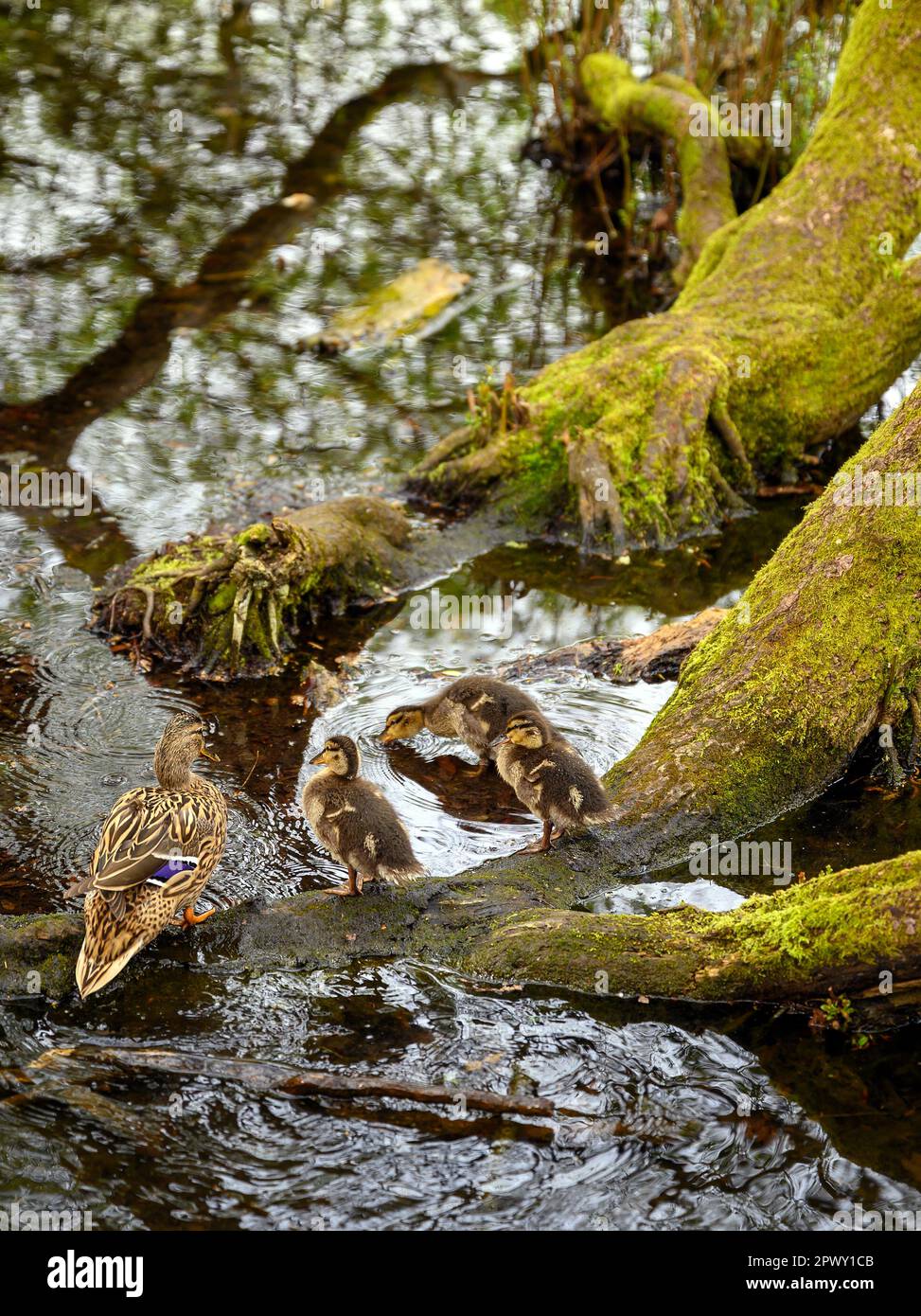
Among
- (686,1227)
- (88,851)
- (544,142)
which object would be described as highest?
(544,142)

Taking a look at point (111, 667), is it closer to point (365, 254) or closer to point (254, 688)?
point (254, 688)

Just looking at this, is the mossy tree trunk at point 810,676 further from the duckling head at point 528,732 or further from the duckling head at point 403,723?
the duckling head at point 403,723

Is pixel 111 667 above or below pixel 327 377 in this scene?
below

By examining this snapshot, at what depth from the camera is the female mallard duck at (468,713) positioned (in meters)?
7.79

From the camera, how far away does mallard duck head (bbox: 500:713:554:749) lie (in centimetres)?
673

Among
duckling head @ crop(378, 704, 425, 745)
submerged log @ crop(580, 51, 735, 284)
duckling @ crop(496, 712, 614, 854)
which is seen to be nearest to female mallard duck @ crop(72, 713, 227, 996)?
duckling @ crop(496, 712, 614, 854)

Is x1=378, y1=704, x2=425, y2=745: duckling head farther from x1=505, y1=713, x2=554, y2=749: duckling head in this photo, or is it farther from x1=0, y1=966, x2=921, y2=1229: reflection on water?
x1=0, y1=966, x2=921, y2=1229: reflection on water

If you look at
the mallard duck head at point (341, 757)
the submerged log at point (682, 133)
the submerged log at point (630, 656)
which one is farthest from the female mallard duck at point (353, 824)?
the submerged log at point (682, 133)

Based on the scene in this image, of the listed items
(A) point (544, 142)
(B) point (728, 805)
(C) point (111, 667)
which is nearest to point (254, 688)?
(C) point (111, 667)

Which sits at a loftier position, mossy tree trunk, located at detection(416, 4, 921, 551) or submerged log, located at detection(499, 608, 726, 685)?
mossy tree trunk, located at detection(416, 4, 921, 551)

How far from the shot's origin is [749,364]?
446 inches

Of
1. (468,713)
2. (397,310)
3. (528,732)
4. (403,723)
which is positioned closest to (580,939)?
(528,732)

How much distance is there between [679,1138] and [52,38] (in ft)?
68.4

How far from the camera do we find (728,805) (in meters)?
6.95
